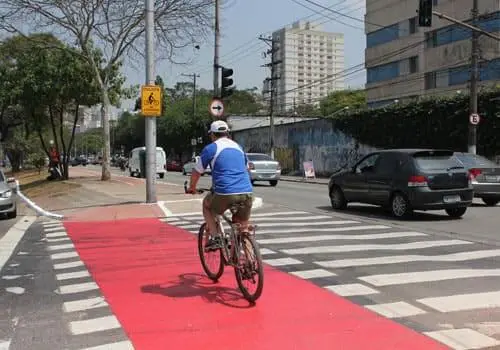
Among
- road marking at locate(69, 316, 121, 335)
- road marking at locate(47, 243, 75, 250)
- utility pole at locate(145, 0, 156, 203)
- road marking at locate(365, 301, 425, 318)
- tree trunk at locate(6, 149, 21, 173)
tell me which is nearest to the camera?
road marking at locate(69, 316, 121, 335)

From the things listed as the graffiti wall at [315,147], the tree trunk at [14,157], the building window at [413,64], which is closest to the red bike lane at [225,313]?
the graffiti wall at [315,147]

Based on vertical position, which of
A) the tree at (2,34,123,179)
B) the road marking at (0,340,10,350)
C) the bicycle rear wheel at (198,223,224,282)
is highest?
the tree at (2,34,123,179)

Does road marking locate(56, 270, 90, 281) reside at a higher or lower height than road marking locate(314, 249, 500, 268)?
lower

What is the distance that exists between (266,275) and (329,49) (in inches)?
2223

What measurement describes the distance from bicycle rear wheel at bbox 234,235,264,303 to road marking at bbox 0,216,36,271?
175 inches

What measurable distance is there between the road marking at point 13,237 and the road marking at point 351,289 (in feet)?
16.6

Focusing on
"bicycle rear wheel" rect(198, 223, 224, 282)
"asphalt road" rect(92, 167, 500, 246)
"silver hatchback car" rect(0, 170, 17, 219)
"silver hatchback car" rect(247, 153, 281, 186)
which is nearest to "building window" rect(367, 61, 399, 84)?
"silver hatchback car" rect(247, 153, 281, 186)

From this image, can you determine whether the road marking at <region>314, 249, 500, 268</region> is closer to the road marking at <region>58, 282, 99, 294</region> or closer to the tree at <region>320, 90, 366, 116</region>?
the road marking at <region>58, 282, 99, 294</region>

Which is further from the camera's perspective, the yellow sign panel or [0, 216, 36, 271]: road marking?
the yellow sign panel

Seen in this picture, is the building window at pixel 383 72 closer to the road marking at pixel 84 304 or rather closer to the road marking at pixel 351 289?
the road marking at pixel 351 289

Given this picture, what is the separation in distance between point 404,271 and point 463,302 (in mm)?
1707

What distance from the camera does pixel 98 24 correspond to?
28422 millimetres

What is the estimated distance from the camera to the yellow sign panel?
60.7 ft

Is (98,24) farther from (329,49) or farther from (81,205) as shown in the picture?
(329,49)
